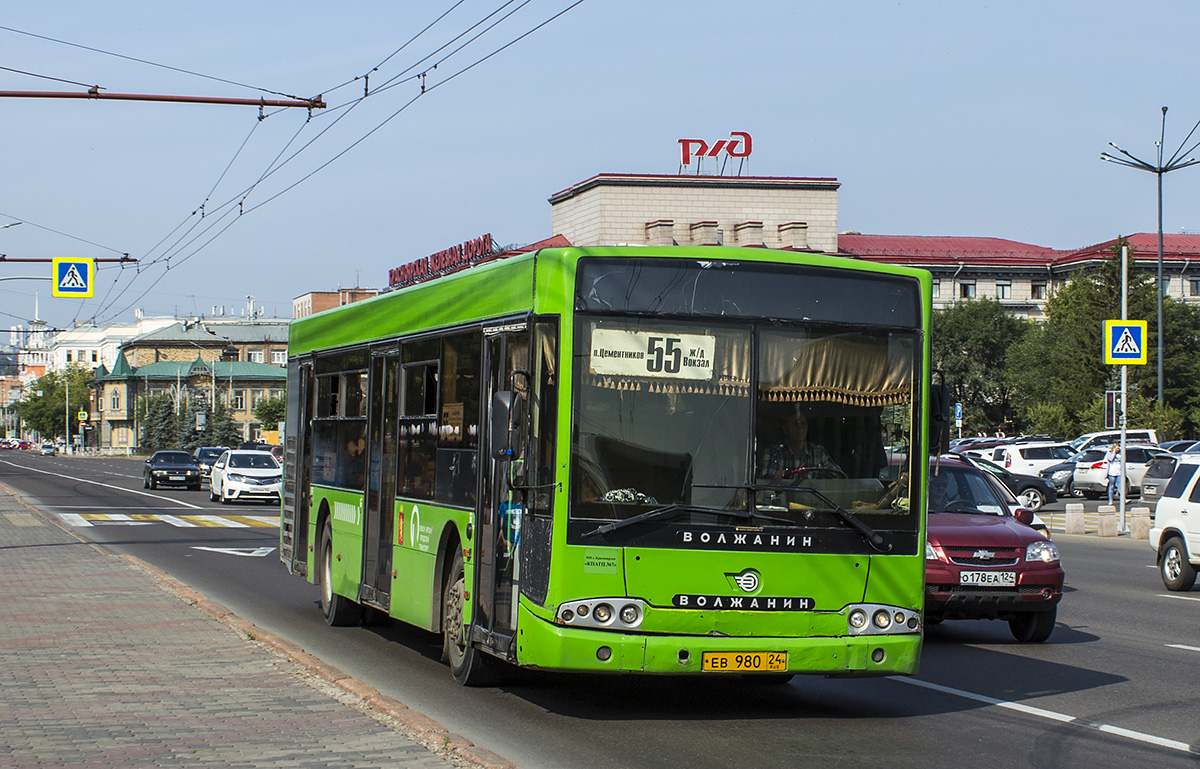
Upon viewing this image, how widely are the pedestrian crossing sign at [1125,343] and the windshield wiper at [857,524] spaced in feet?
71.5

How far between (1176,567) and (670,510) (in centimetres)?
1201

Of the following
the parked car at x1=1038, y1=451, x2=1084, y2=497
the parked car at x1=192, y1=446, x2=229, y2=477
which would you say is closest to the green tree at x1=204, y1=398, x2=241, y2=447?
the parked car at x1=192, y1=446, x2=229, y2=477

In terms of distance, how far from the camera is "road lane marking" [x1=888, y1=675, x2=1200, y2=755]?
810 centimetres

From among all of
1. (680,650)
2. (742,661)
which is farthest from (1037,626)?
(680,650)

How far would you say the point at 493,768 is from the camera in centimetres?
666

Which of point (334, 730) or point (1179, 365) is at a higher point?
point (1179, 365)

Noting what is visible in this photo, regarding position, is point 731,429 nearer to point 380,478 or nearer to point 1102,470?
Result: point 380,478

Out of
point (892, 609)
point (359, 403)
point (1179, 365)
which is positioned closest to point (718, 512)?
point (892, 609)

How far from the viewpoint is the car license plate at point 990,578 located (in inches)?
496

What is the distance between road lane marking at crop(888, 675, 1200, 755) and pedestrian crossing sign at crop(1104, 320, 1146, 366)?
2015 centimetres

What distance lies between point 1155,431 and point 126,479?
41.5 m

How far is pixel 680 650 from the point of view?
8242 millimetres

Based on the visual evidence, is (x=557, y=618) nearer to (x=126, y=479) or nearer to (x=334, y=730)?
(x=334, y=730)

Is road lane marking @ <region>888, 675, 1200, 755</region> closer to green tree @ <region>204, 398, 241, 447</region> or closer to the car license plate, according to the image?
the car license plate
